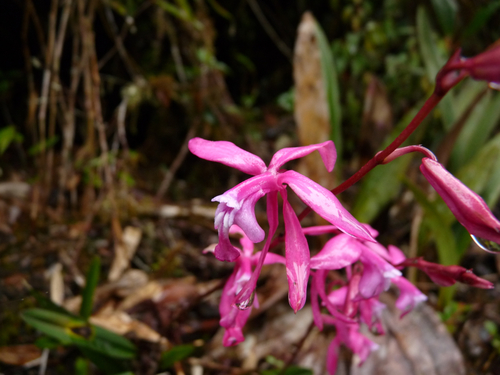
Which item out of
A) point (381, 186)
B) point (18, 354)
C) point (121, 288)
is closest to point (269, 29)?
point (381, 186)

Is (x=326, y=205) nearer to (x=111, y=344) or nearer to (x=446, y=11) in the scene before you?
(x=111, y=344)

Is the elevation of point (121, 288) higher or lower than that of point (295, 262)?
Result: lower

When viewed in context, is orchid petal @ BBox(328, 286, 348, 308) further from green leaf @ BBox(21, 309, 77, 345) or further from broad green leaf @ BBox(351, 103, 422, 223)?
broad green leaf @ BBox(351, 103, 422, 223)

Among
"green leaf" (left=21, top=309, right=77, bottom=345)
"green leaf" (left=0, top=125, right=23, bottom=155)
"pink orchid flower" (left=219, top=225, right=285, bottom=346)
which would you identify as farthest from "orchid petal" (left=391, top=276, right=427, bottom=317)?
"green leaf" (left=0, top=125, right=23, bottom=155)

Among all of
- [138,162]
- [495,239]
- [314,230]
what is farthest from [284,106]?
[495,239]

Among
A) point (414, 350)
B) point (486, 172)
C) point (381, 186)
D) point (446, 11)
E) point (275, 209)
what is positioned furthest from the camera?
point (446, 11)

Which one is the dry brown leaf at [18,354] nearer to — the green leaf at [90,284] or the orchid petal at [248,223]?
the green leaf at [90,284]
